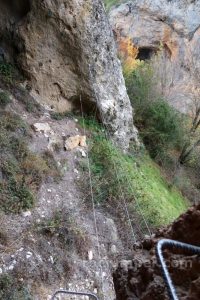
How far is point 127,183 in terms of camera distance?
10188mm

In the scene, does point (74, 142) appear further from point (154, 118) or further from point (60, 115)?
point (154, 118)

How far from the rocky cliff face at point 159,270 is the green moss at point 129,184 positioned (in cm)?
551

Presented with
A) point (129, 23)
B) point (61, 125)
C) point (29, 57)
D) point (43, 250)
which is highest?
point (129, 23)

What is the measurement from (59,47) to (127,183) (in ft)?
12.9

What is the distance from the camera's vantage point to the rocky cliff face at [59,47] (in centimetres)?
1056

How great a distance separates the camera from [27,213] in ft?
24.3

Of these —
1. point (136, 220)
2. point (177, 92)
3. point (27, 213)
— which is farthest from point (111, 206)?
point (177, 92)

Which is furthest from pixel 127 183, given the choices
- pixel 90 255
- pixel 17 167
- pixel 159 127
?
pixel 159 127

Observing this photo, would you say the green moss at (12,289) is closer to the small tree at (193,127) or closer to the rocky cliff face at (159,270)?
the rocky cliff face at (159,270)

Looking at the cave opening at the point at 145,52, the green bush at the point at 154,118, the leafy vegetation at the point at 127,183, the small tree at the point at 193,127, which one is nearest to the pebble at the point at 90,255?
the leafy vegetation at the point at 127,183

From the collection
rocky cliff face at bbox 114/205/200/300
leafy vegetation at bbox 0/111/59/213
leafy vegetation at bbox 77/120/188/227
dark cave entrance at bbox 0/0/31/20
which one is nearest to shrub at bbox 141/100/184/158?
leafy vegetation at bbox 77/120/188/227

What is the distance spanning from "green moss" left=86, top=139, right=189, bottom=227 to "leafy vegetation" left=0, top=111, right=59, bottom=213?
4.94ft

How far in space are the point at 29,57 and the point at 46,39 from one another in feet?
2.08

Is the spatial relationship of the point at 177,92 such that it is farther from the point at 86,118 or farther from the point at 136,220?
the point at 136,220
